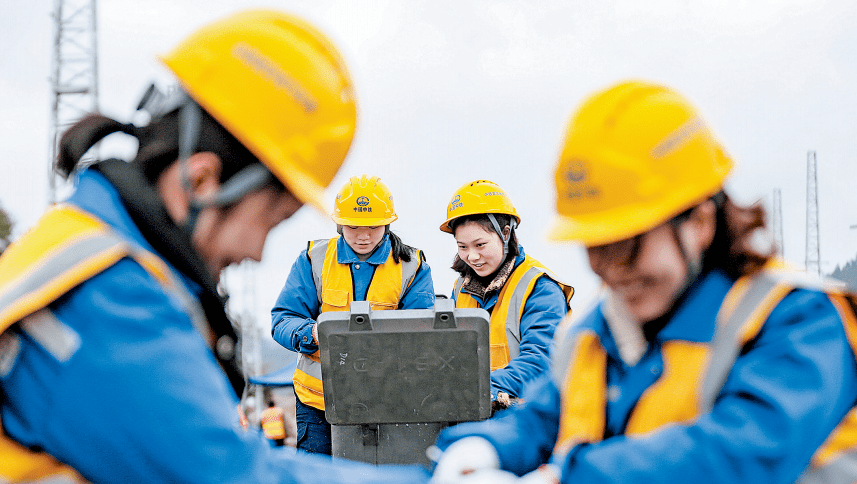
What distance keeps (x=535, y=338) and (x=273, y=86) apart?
253 cm

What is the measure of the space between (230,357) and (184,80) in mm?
693

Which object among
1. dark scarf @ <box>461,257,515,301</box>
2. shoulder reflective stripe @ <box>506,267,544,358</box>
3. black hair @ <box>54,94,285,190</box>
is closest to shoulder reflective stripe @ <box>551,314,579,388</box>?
black hair @ <box>54,94,285,190</box>

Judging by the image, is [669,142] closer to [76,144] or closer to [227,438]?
[227,438]

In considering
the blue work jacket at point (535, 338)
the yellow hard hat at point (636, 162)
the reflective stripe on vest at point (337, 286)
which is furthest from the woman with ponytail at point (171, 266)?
the reflective stripe on vest at point (337, 286)

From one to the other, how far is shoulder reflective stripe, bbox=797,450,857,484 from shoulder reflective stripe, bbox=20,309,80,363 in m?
1.52

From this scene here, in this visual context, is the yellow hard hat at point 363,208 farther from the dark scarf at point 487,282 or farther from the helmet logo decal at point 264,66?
the helmet logo decal at point 264,66

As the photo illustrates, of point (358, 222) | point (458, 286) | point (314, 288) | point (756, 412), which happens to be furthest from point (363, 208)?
point (756, 412)

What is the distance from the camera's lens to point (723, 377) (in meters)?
1.52

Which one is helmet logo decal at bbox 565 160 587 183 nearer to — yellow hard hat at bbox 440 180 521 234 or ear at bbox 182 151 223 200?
ear at bbox 182 151 223 200

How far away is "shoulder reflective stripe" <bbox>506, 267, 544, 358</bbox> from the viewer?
13.3 ft

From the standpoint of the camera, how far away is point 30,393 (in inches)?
56.2

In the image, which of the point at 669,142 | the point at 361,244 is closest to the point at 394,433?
the point at 361,244

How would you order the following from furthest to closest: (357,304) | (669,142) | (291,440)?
(291,440) → (357,304) → (669,142)

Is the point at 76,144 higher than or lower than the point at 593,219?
higher
